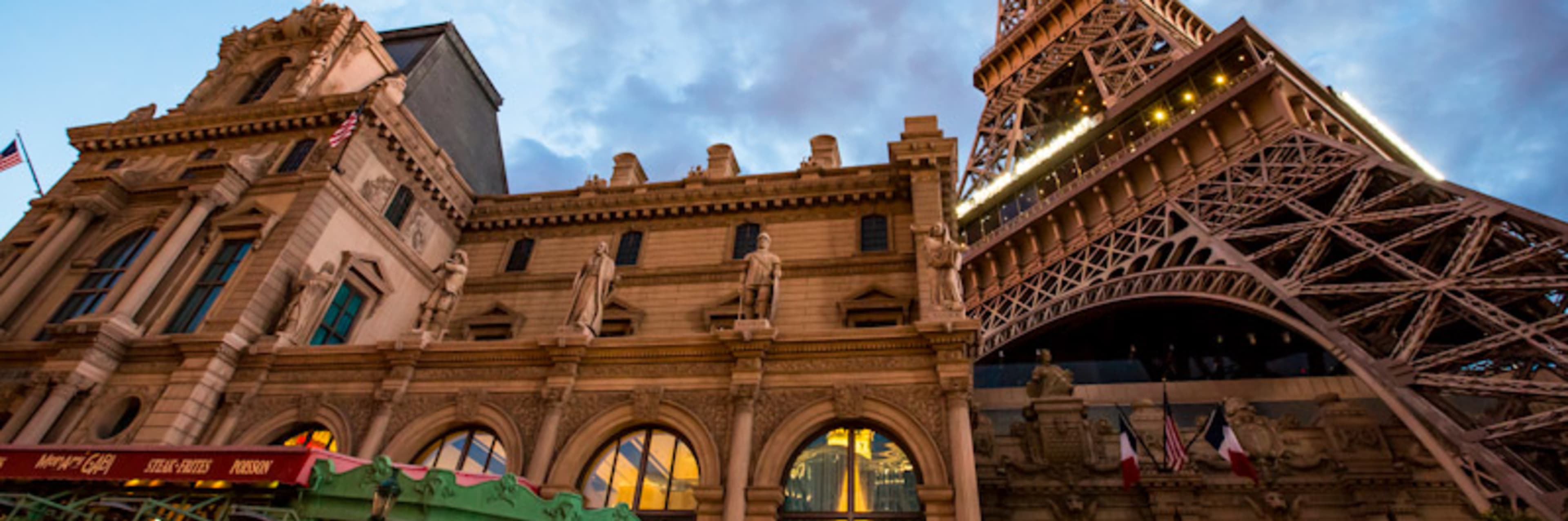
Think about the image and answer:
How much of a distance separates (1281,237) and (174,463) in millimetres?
25405

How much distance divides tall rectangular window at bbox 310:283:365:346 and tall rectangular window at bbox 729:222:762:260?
10292 mm

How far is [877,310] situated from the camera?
1736 cm

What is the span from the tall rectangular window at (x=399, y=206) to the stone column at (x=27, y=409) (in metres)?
7.89

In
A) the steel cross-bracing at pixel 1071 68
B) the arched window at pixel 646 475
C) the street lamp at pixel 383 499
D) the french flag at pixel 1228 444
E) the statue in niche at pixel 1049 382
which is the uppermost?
→ the steel cross-bracing at pixel 1071 68

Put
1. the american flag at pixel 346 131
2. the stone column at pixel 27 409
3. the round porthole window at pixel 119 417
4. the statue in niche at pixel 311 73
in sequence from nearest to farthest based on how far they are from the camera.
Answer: the stone column at pixel 27 409
the round porthole window at pixel 119 417
the american flag at pixel 346 131
the statue in niche at pixel 311 73

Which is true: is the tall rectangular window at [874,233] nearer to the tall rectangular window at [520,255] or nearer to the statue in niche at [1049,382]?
the statue in niche at [1049,382]

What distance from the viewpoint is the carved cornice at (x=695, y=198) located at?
780 inches

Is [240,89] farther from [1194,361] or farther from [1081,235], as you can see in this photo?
[1194,361]

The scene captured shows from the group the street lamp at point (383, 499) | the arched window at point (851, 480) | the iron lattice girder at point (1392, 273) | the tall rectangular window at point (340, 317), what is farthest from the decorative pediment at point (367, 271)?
the iron lattice girder at point (1392, 273)

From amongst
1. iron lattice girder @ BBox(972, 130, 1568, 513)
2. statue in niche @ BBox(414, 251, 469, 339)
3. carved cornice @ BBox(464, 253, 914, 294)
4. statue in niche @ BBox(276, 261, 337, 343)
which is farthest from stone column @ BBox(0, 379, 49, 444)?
iron lattice girder @ BBox(972, 130, 1568, 513)

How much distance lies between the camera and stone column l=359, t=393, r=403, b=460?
14.1 m

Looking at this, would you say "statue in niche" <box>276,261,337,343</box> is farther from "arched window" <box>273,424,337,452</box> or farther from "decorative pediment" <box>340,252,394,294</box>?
"arched window" <box>273,424,337,452</box>

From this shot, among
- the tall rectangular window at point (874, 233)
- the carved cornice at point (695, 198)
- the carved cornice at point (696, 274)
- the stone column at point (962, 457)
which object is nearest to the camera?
the stone column at point (962, 457)

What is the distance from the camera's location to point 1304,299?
1689 cm
